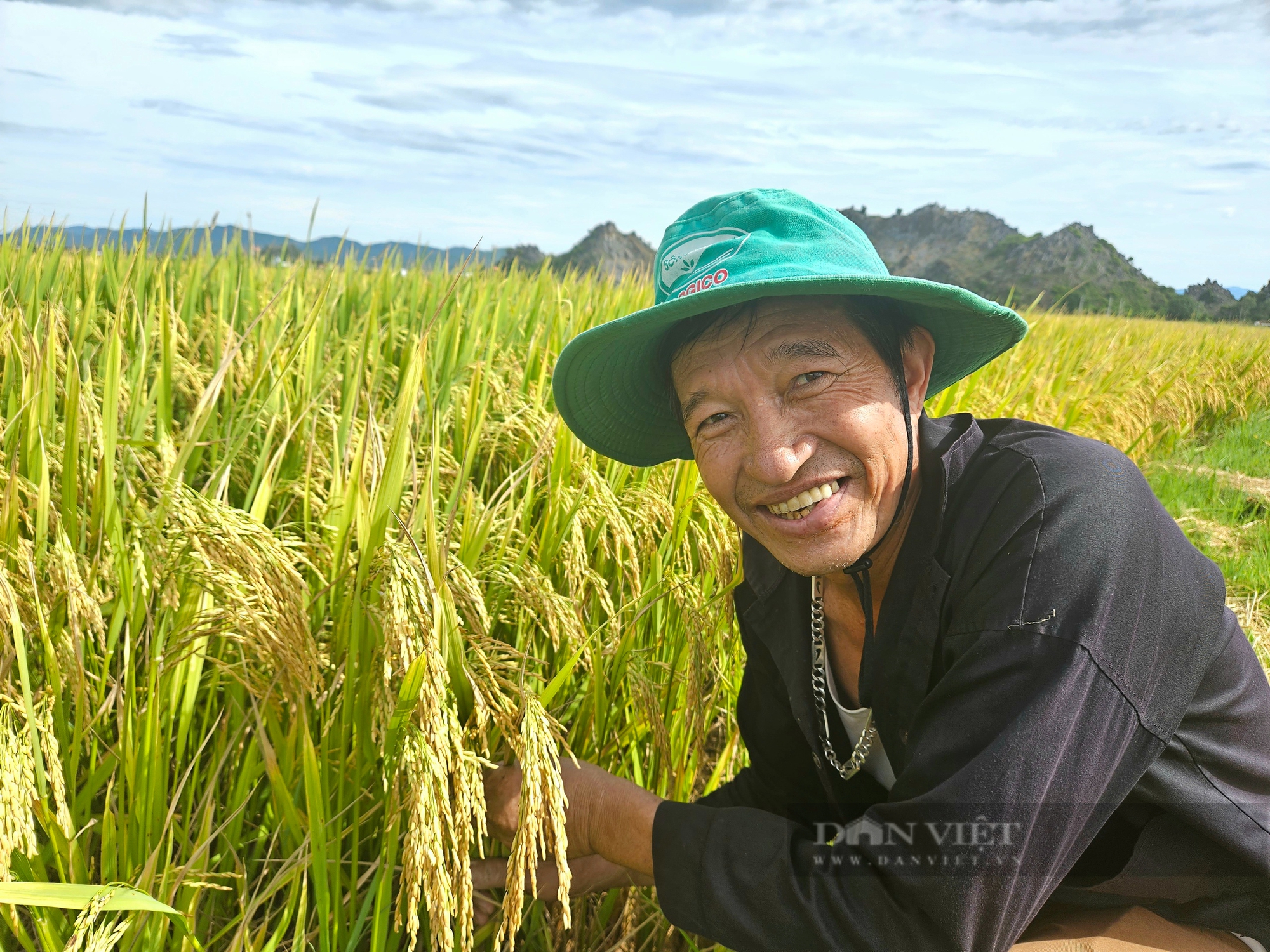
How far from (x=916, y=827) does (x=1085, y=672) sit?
1.00 ft

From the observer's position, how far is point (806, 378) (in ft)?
4.74

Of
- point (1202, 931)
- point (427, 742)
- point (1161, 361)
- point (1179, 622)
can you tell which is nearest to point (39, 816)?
point (427, 742)

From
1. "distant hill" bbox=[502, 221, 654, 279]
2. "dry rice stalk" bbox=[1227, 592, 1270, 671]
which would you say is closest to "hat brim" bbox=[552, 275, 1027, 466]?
"dry rice stalk" bbox=[1227, 592, 1270, 671]

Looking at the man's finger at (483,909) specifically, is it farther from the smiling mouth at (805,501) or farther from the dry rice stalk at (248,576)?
the smiling mouth at (805,501)

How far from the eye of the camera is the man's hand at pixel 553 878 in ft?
5.11

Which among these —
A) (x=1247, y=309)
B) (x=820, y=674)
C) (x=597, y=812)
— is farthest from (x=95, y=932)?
(x=1247, y=309)

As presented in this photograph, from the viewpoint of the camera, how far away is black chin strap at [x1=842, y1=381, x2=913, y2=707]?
4.89 ft

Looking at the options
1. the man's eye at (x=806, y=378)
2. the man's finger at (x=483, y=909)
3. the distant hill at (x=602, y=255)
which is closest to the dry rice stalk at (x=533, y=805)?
the man's finger at (x=483, y=909)

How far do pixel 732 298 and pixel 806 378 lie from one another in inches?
7.6

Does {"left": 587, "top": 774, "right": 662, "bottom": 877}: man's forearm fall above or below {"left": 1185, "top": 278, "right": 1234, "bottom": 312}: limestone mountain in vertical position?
below

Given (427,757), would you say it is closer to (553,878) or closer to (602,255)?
(553,878)

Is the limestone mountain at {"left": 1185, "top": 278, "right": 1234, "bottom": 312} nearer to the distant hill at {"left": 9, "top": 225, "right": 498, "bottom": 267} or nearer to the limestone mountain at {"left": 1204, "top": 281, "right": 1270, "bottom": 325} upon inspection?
the limestone mountain at {"left": 1204, "top": 281, "right": 1270, "bottom": 325}

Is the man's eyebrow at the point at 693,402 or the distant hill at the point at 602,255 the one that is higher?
the distant hill at the point at 602,255

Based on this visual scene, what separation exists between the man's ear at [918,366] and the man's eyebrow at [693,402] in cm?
37
